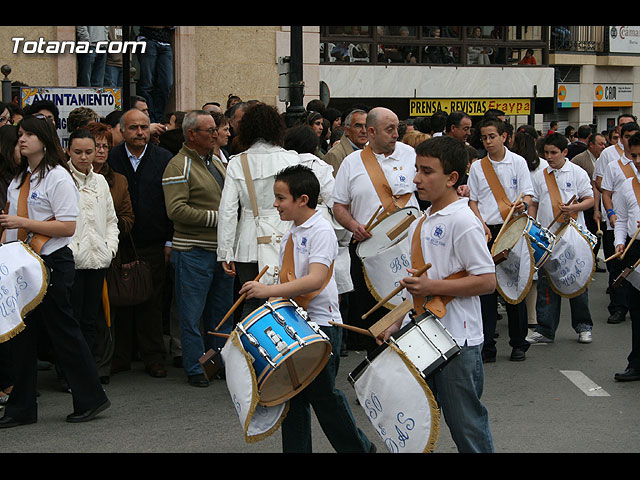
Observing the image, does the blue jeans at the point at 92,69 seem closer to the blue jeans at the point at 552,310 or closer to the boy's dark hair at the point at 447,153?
the blue jeans at the point at 552,310

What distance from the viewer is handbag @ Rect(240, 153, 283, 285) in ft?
→ 22.1

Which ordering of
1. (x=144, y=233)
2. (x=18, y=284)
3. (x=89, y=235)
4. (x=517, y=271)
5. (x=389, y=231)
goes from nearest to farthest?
(x=18, y=284)
(x=389, y=231)
(x=89, y=235)
(x=517, y=271)
(x=144, y=233)

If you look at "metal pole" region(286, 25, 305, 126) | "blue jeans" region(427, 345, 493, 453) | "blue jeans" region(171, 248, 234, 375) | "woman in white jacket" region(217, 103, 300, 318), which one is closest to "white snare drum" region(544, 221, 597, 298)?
"woman in white jacket" region(217, 103, 300, 318)

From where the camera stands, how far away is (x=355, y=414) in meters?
6.93

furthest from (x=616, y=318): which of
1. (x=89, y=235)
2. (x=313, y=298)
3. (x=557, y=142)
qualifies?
(x=313, y=298)

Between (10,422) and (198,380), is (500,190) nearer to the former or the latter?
(198,380)

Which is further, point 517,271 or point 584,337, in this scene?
point 584,337

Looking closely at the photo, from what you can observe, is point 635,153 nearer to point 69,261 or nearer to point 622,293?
point 622,293

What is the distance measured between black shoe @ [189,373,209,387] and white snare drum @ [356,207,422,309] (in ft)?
5.52

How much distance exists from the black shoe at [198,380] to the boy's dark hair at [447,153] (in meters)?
3.57

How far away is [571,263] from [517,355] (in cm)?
95

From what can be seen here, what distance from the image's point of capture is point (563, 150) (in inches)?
378

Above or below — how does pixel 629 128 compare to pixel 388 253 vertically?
above
